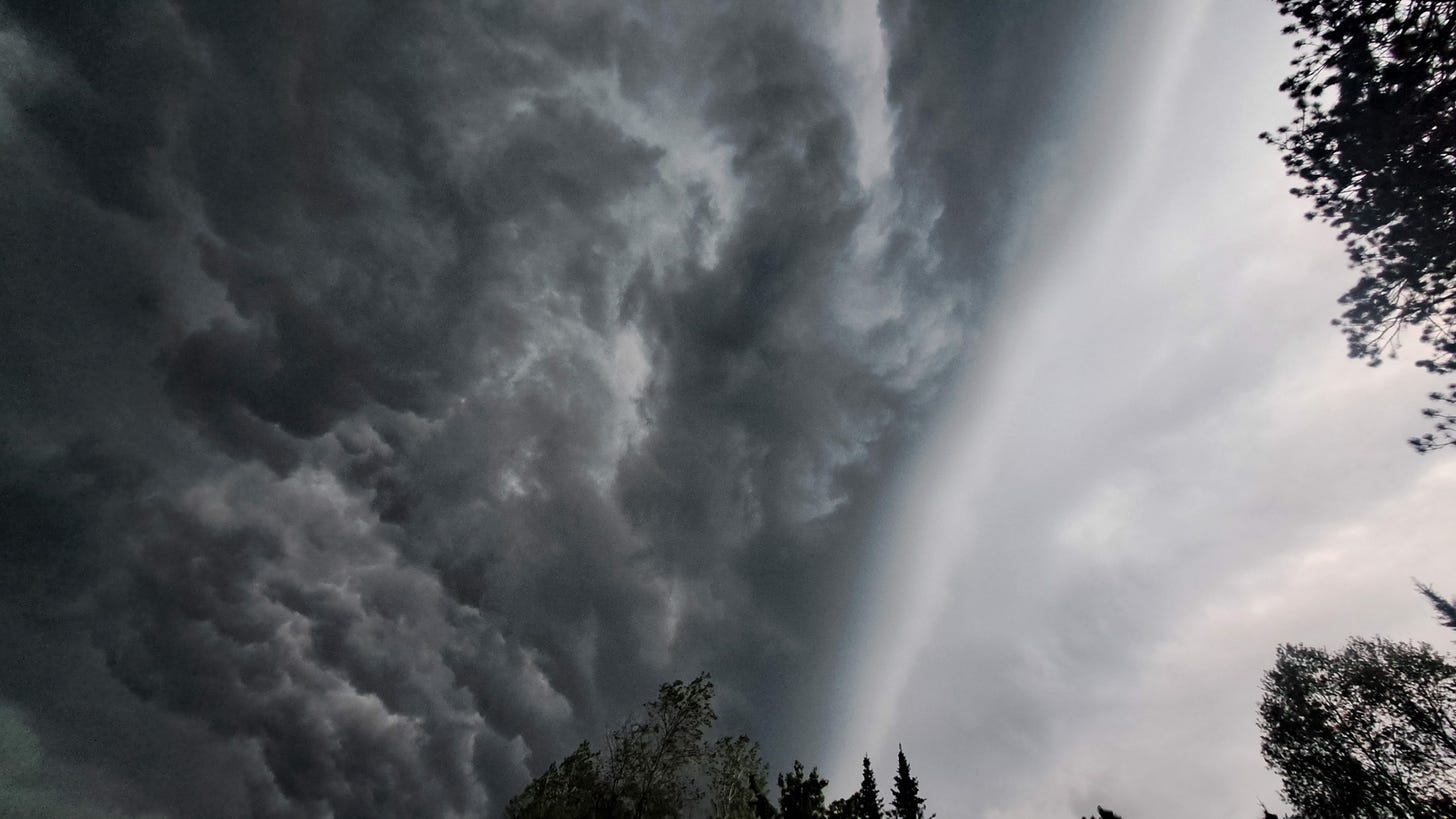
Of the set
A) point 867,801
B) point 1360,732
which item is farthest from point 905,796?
point 1360,732

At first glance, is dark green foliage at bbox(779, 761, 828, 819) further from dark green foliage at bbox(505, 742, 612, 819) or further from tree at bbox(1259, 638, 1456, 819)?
tree at bbox(1259, 638, 1456, 819)

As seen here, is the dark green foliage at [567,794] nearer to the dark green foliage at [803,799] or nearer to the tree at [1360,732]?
the dark green foliage at [803,799]

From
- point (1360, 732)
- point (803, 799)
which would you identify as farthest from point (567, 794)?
point (1360, 732)

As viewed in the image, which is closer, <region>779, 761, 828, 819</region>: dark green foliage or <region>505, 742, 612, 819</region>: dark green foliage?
<region>779, 761, 828, 819</region>: dark green foliage

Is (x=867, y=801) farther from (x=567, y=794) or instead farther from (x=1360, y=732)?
(x=1360, y=732)

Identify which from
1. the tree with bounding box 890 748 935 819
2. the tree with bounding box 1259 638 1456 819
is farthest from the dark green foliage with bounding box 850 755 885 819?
the tree with bounding box 1259 638 1456 819

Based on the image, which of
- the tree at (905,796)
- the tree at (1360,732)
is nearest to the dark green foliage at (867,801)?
the tree at (905,796)

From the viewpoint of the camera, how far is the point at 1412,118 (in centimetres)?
1403

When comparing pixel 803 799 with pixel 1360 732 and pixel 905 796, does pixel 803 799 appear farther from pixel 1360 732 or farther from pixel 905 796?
pixel 1360 732

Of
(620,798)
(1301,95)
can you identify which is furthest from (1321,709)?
(620,798)

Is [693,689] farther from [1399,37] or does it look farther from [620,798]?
[1399,37]

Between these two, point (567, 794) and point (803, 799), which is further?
point (567, 794)

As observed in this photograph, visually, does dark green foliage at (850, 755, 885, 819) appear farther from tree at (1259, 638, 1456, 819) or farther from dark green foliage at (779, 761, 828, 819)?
tree at (1259, 638, 1456, 819)

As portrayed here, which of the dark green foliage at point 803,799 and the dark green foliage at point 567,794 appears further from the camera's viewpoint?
the dark green foliage at point 567,794
